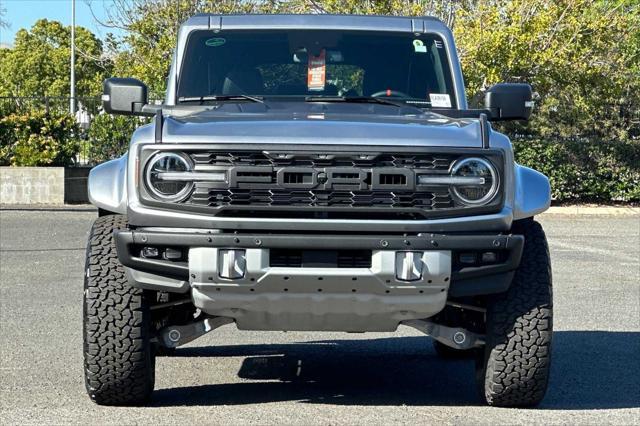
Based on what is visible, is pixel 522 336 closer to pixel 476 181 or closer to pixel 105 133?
pixel 476 181

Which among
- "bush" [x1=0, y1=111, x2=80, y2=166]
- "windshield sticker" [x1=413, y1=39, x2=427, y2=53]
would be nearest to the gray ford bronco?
"windshield sticker" [x1=413, y1=39, x2=427, y2=53]

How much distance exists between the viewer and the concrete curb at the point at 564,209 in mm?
21438

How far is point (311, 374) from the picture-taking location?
7.40 meters

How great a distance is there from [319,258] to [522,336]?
1113 mm

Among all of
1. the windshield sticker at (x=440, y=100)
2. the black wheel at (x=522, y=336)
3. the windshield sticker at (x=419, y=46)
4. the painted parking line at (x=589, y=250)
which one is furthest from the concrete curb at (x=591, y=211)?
the black wheel at (x=522, y=336)

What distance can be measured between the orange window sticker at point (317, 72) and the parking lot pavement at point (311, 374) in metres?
1.73

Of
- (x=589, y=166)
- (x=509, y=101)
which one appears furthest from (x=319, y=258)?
(x=589, y=166)

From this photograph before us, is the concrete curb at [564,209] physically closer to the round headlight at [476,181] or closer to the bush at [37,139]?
the bush at [37,139]

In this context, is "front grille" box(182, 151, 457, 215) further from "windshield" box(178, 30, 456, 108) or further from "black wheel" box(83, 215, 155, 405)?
"windshield" box(178, 30, 456, 108)

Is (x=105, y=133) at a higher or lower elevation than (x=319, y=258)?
higher

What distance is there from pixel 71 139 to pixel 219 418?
17.6 metres

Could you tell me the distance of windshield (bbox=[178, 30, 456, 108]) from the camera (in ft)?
23.6

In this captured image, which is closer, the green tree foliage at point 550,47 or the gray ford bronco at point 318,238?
the gray ford bronco at point 318,238

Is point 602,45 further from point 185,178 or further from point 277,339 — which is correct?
point 185,178
